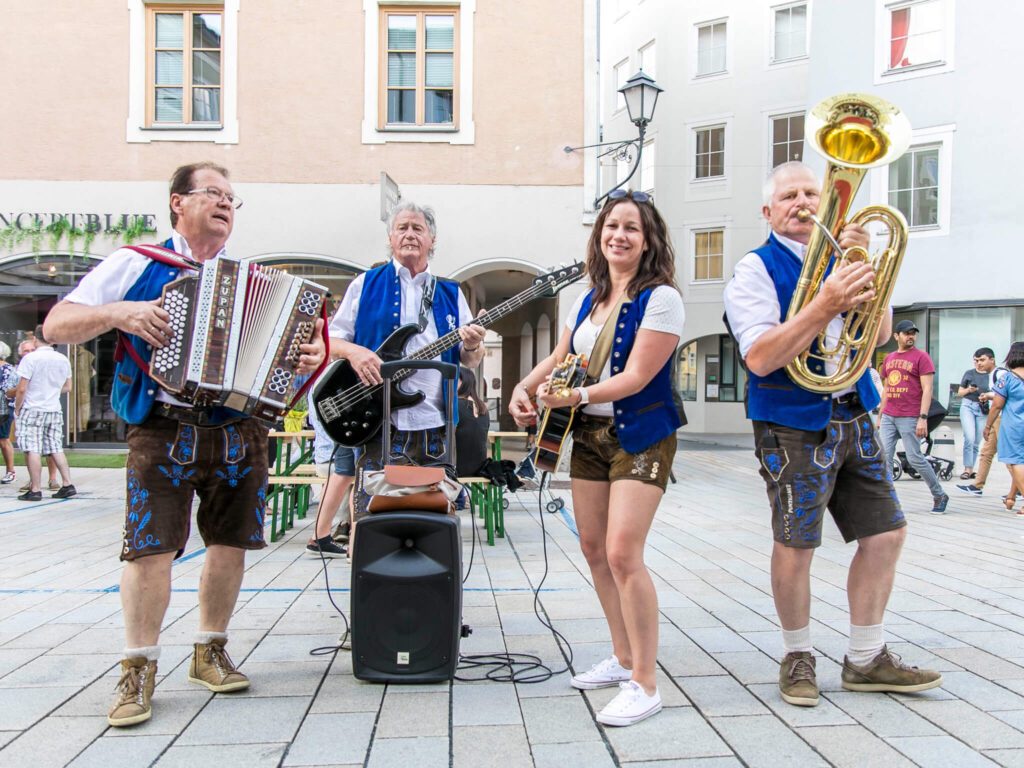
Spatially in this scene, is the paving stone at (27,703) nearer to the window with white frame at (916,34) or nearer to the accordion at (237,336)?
the accordion at (237,336)

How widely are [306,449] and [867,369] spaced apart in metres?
6.64

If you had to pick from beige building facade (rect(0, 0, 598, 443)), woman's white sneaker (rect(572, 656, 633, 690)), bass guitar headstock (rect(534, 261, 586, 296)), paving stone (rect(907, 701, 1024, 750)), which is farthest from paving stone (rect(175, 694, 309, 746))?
beige building facade (rect(0, 0, 598, 443))

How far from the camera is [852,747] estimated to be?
2.82 meters

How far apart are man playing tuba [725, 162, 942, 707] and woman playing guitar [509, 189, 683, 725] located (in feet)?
1.05

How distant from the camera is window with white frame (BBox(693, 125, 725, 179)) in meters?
25.4

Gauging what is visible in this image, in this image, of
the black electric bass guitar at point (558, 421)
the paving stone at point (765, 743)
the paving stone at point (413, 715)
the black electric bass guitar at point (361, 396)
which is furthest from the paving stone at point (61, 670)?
the paving stone at point (765, 743)

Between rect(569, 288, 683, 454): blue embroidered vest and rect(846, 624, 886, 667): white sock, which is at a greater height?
rect(569, 288, 683, 454): blue embroidered vest

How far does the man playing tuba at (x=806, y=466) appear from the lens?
126 inches

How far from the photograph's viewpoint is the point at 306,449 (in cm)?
900

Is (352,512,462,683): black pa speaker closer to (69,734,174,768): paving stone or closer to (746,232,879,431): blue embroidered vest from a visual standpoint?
(69,734,174,768): paving stone

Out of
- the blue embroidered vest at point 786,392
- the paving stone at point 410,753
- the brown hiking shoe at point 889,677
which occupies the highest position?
the blue embroidered vest at point 786,392

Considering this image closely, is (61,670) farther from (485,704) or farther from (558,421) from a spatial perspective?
(558,421)

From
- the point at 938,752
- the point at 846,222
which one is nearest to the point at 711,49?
the point at 846,222

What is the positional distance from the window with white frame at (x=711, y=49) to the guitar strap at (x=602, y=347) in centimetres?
2411
